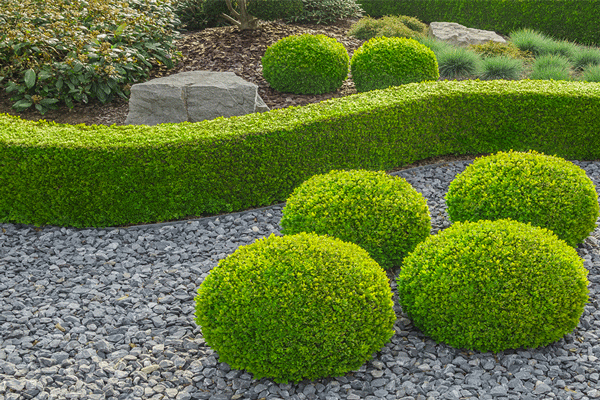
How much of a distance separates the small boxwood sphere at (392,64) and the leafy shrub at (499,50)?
2.78 meters

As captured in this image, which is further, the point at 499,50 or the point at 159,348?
the point at 499,50

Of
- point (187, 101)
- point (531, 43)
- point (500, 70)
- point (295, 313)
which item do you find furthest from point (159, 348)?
point (531, 43)

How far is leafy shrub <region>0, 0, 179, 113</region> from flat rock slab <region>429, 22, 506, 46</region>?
710 cm

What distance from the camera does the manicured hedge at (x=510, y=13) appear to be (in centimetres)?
1308

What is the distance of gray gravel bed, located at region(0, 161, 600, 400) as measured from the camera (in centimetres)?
341

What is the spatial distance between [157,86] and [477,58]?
6.15m

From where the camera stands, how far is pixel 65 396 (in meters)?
3.38

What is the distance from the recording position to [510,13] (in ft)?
44.6

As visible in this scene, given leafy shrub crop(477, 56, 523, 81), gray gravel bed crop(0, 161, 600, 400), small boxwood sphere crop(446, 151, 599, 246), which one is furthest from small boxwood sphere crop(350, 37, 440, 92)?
gray gravel bed crop(0, 161, 600, 400)

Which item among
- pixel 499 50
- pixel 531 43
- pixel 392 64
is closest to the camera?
pixel 392 64

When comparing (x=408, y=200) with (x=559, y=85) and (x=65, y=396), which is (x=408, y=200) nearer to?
(x=65, y=396)

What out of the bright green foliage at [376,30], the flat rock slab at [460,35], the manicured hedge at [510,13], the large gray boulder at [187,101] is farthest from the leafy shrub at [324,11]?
the large gray boulder at [187,101]

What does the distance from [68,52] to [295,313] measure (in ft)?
23.4

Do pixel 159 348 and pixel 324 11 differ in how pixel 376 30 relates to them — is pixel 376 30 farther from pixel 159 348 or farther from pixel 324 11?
pixel 159 348
